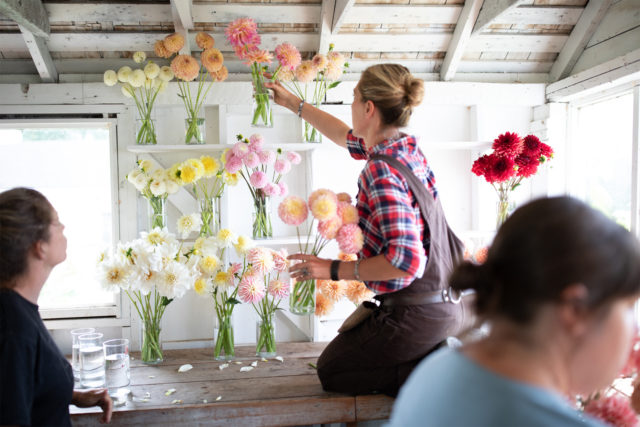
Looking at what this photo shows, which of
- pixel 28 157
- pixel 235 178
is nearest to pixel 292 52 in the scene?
pixel 235 178

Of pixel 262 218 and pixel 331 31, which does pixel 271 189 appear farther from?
pixel 331 31

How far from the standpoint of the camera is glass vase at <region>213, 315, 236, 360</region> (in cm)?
260

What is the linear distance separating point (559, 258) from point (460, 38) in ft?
7.78

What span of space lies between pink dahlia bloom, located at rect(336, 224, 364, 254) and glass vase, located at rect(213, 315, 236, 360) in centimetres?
98

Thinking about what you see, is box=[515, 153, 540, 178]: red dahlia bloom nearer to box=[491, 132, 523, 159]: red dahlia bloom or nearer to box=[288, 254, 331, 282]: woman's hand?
box=[491, 132, 523, 159]: red dahlia bloom

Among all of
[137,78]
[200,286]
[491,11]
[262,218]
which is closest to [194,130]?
[137,78]

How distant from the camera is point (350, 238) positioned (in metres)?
1.88

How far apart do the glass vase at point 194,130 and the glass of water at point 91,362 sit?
1075mm

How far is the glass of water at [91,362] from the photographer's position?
2.09 m

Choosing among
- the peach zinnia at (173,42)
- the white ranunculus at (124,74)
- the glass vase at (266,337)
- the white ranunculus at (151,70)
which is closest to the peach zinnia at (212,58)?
the peach zinnia at (173,42)

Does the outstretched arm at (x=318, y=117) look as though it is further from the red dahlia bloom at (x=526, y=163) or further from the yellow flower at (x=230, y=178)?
the red dahlia bloom at (x=526, y=163)

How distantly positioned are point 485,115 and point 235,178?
1.55m

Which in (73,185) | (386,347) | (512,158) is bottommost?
(386,347)

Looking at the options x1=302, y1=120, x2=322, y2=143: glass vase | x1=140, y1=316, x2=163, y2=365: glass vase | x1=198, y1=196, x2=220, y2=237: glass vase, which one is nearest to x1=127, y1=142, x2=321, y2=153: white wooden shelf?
x1=302, y1=120, x2=322, y2=143: glass vase
